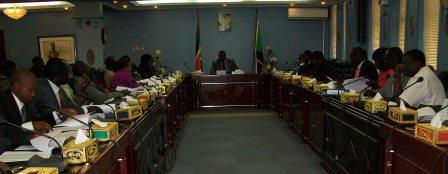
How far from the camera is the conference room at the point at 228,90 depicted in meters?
2.15

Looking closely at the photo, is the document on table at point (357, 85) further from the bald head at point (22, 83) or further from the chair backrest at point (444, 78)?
the bald head at point (22, 83)

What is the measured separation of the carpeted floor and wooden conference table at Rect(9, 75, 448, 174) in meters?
0.15

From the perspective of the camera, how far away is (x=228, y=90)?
25.7ft

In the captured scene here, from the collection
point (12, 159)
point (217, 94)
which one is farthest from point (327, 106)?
point (217, 94)

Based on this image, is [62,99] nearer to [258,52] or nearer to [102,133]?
[102,133]

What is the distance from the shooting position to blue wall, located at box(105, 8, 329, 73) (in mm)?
10703

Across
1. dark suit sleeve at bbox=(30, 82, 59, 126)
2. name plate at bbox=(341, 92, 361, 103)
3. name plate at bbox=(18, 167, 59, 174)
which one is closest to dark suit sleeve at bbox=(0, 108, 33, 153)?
dark suit sleeve at bbox=(30, 82, 59, 126)

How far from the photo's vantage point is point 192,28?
10773 millimetres

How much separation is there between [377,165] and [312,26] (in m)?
8.78

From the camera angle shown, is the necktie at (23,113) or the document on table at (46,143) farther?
the necktie at (23,113)

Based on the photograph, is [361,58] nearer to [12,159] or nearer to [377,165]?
[377,165]

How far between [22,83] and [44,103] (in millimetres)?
475

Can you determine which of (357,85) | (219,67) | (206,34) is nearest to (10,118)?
(357,85)

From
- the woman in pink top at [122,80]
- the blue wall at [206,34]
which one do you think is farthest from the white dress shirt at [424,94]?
the blue wall at [206,34]
